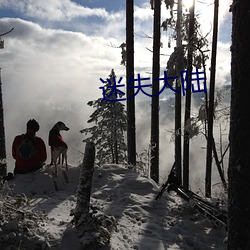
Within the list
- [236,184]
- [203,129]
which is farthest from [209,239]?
[203,129]

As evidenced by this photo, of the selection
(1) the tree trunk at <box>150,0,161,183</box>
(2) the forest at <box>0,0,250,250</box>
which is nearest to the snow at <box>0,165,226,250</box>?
(2) the forest at <box>0,0,250,250</box>

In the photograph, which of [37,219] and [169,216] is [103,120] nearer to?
[169,216]

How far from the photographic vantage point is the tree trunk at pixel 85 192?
18.0 feet

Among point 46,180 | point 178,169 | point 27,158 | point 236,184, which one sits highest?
point 236,184

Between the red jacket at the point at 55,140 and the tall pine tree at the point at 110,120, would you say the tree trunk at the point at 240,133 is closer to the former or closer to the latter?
the red jacket at the point at 55,140

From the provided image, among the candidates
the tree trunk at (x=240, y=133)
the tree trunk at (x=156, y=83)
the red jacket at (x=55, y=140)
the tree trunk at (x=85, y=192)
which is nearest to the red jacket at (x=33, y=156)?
the red jacket at (x=55, y=140)

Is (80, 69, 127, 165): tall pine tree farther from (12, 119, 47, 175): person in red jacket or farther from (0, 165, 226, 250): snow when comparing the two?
(12, 119, 47, 175): person in red jacket

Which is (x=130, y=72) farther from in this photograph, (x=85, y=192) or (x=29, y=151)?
(x=85, y=192)

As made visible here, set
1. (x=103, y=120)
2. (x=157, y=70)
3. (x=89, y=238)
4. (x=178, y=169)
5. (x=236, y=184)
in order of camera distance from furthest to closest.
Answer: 1. (x=103, y=120)
2. (x=178, y=169)
3. (x=157, y=70)
4. (x=89, y=238)
5. (x=236, y=184)

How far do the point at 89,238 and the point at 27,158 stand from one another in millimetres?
4630

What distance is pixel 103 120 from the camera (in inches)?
951

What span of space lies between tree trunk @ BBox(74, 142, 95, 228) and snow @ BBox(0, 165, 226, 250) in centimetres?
31

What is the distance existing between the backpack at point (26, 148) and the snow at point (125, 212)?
61 centimetres

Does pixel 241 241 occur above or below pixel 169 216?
above
